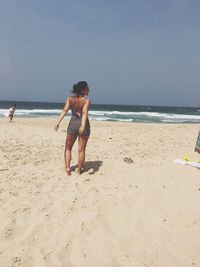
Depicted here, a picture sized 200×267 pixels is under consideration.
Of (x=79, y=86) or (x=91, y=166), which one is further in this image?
(x=91, y=166)

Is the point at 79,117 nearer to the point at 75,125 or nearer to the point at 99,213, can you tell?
the point at 75,125

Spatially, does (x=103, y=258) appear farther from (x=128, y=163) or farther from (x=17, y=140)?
(x=17, y=140)

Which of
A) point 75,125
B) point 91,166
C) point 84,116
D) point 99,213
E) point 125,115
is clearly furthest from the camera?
point 125,115

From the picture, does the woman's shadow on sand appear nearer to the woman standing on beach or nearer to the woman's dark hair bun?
the woman standing on beach

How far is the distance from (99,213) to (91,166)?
8.10 ft

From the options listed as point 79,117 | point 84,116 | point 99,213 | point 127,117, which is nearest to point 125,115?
point 127,117

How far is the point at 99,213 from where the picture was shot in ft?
14.7

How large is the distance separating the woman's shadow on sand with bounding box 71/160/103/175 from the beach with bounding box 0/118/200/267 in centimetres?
1

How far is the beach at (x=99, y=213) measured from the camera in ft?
11.6

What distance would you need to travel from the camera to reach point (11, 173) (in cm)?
605

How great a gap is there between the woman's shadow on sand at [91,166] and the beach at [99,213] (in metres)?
0.01

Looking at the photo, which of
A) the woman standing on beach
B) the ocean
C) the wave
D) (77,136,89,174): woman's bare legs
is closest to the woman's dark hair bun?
the woman standing on beach

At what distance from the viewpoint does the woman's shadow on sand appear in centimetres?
645

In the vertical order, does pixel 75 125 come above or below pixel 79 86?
below
